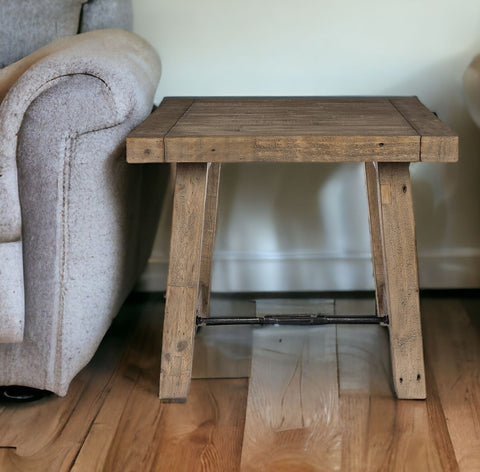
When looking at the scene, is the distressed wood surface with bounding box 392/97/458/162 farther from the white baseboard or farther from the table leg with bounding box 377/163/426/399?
the white baseboard

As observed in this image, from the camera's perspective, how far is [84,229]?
127cm

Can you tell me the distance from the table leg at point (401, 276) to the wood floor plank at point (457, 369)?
8cm

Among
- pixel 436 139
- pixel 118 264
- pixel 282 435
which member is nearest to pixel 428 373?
pixel 282 435

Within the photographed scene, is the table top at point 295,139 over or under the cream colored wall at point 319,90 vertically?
over

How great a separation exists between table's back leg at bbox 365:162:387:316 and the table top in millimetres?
198

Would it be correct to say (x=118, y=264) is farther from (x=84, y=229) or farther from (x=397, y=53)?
(x=397, y=53)

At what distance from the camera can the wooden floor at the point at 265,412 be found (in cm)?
119

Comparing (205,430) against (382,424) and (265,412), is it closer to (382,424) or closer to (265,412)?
(265,412)

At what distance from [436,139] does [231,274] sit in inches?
32.9

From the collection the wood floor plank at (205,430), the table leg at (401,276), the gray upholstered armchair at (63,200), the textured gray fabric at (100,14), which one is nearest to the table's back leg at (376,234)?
the table leg at (401,276)

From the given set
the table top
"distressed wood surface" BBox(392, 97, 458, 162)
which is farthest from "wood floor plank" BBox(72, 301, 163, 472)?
"distressed wood surface" BBox(392, 97, 458, 162)

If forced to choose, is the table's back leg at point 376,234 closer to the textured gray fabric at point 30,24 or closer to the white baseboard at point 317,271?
the white baseboard at point 317,271

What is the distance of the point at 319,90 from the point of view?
1.79 meters

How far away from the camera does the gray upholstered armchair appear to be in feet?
3.95
